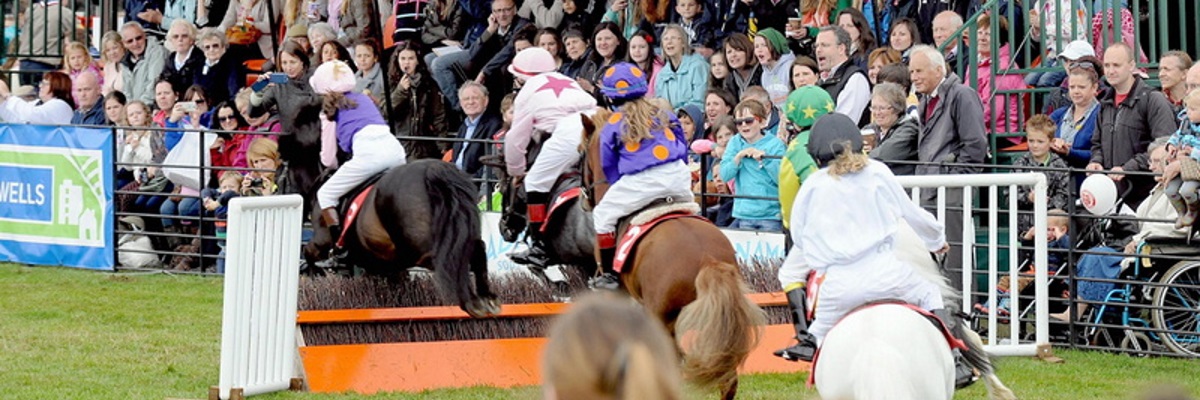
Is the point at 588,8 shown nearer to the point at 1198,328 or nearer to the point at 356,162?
the point at 356,162

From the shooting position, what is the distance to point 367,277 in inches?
468

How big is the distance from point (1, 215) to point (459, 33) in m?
4.76

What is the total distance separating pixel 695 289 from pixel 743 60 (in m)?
6.00

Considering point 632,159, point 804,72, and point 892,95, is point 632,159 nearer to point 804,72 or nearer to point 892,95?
point 892,95

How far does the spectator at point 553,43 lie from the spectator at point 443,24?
187 cm

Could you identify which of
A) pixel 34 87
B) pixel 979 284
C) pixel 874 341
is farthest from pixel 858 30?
pixel 34 87

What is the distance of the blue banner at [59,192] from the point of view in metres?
16.4

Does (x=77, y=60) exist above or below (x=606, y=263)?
above

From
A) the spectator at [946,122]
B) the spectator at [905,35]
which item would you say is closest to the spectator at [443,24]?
the spectator at [905,35]

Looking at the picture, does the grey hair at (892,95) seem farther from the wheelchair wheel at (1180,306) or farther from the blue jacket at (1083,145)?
the wheelchair wheel at (1180,306)

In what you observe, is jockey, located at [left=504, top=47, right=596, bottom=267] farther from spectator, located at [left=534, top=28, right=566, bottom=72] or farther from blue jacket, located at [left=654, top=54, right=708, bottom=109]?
spectator, located at [left=534, top=28, right=566, bottom=72]

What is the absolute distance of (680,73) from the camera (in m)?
15.2

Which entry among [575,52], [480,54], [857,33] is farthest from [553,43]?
[857,33]

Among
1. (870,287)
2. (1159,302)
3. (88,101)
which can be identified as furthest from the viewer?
(88,101)
